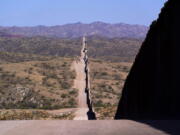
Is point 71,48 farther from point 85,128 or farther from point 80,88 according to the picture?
point 85,128

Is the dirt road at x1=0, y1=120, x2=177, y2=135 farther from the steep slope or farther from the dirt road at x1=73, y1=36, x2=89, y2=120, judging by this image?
the dirt road at x1=73, y1=36, x2=89, y2=120

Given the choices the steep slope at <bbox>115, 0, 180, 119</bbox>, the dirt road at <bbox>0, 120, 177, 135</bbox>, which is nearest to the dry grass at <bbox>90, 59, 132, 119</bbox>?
A: the steep slope at <bbox>115, 0, 180, 119</bbox>

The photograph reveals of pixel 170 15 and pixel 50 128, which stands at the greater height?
pixel 170 15

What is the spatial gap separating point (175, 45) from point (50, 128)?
5.83 m

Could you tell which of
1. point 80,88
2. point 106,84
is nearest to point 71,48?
point 106,84

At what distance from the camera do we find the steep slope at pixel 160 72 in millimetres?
11648

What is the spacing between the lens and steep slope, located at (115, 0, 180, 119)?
11.6 metres

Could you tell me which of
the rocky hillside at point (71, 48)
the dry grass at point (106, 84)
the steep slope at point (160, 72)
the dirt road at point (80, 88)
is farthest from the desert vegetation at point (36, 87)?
the rocky hillside at point (71, 48)

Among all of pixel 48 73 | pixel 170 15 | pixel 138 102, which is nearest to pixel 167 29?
pixel 170 15

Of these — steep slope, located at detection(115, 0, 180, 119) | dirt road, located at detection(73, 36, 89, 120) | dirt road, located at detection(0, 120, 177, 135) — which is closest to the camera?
dirt road, located at detection(0, 120, 177, 135)

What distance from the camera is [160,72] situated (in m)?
13.4

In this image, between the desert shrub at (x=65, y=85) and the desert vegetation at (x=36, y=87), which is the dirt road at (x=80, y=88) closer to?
the desert vegetation at (x=36, y=87)

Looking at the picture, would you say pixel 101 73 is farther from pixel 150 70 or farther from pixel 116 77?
pixel 150 70

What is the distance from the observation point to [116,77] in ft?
221
